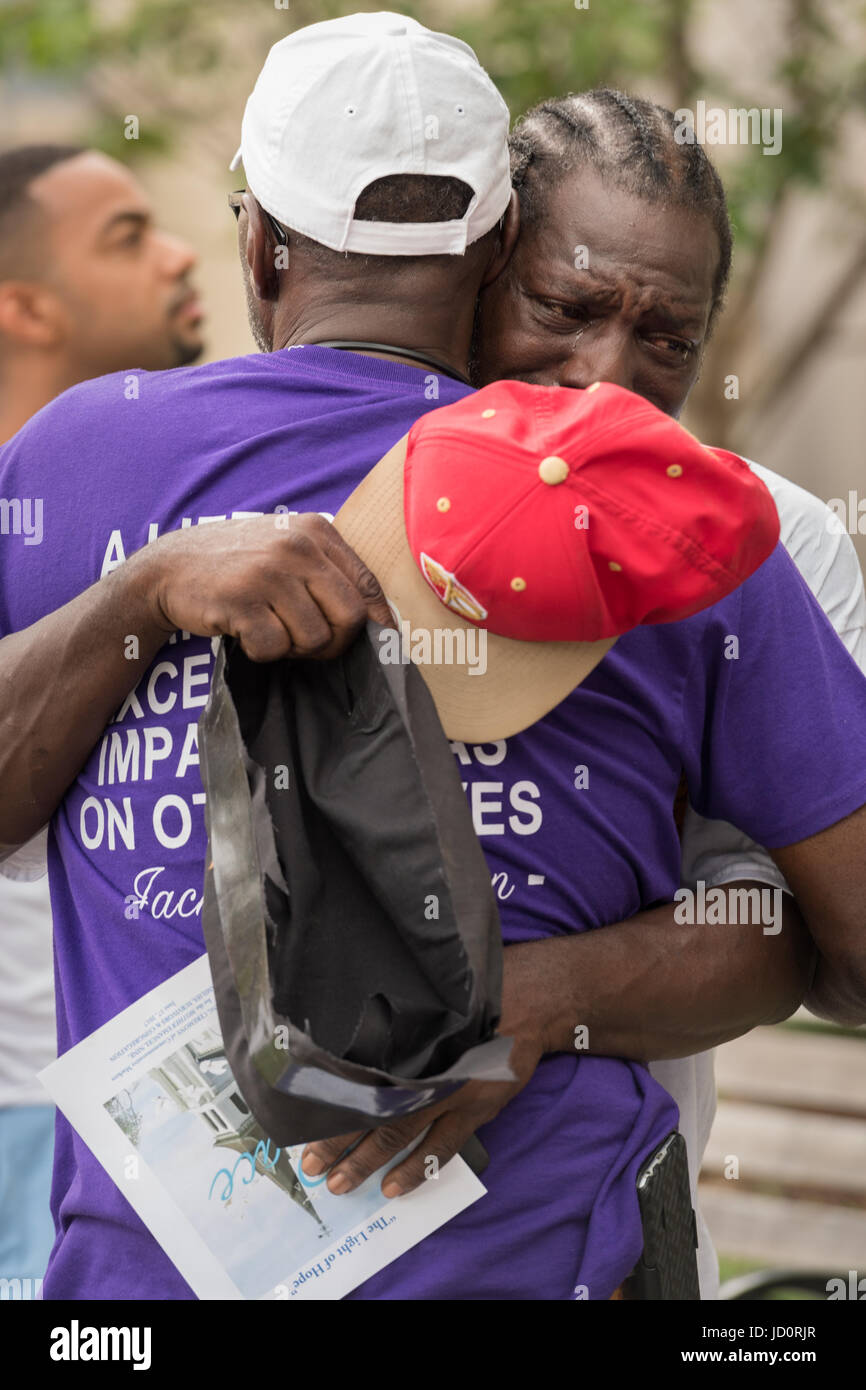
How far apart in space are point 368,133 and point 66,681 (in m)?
0.70

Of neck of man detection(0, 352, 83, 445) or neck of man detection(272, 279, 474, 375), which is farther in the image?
neck of man detection(0, 352, 83, 445)

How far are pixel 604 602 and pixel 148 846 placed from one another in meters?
0.57

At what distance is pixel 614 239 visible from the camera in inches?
97.2

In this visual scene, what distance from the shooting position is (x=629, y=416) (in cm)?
172

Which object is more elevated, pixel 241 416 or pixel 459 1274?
pixel 241 416

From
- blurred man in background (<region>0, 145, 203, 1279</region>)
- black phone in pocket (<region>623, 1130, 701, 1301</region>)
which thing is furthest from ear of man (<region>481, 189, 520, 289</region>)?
blurred man in background (<region>0, 145, 203, 1279</region>)

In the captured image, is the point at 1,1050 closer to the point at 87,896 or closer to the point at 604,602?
the point at 87,896

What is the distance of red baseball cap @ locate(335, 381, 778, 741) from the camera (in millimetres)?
1688

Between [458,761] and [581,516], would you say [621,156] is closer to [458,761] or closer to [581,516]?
[581,516]

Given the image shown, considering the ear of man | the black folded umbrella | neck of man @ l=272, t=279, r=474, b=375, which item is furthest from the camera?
the ear of man

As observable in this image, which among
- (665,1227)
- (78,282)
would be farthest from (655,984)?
(78,282)

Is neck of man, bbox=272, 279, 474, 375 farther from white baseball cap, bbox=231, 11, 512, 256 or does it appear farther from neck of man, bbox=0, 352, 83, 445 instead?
neck of man, bbox=0, 352, 83, 445

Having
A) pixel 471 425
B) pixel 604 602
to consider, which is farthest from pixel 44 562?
pixel 604 602

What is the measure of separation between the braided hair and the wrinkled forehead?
15 millimetres
